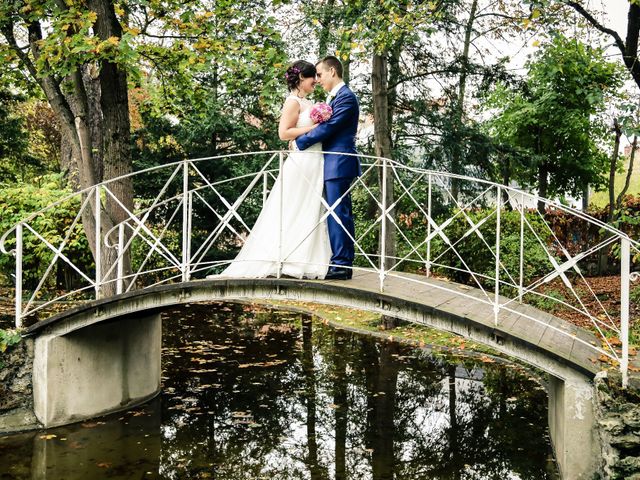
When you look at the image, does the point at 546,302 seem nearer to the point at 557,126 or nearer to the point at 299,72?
the point at 557,126

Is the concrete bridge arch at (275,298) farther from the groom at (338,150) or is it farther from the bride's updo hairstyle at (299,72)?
the bride's updo hairstyle at (299,72)

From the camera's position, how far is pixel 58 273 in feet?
53.9

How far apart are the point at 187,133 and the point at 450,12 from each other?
6.65 m

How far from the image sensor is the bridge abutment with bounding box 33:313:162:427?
8141 mm

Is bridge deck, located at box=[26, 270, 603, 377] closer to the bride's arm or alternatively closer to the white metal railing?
the bride's arm

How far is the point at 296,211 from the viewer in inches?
281

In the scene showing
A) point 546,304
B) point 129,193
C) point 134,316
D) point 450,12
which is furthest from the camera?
point 450,12

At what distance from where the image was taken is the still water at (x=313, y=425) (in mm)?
6914

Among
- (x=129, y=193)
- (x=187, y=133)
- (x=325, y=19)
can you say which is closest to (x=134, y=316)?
(x=129, y=193)

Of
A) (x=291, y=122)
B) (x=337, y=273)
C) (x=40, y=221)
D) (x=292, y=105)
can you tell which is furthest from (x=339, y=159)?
(x=40, y=221)

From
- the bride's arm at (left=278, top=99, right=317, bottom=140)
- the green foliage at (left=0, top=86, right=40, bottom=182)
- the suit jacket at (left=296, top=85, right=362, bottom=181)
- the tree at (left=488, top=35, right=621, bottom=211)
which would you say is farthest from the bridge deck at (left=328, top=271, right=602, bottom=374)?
the green foliage at (left=0, top=86, right=40, bottom=182)

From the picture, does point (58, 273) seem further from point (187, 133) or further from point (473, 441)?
point (473, 441)

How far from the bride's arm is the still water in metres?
3.36

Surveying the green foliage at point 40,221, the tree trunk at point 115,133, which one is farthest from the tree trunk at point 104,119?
the green foliage at point 40,221
